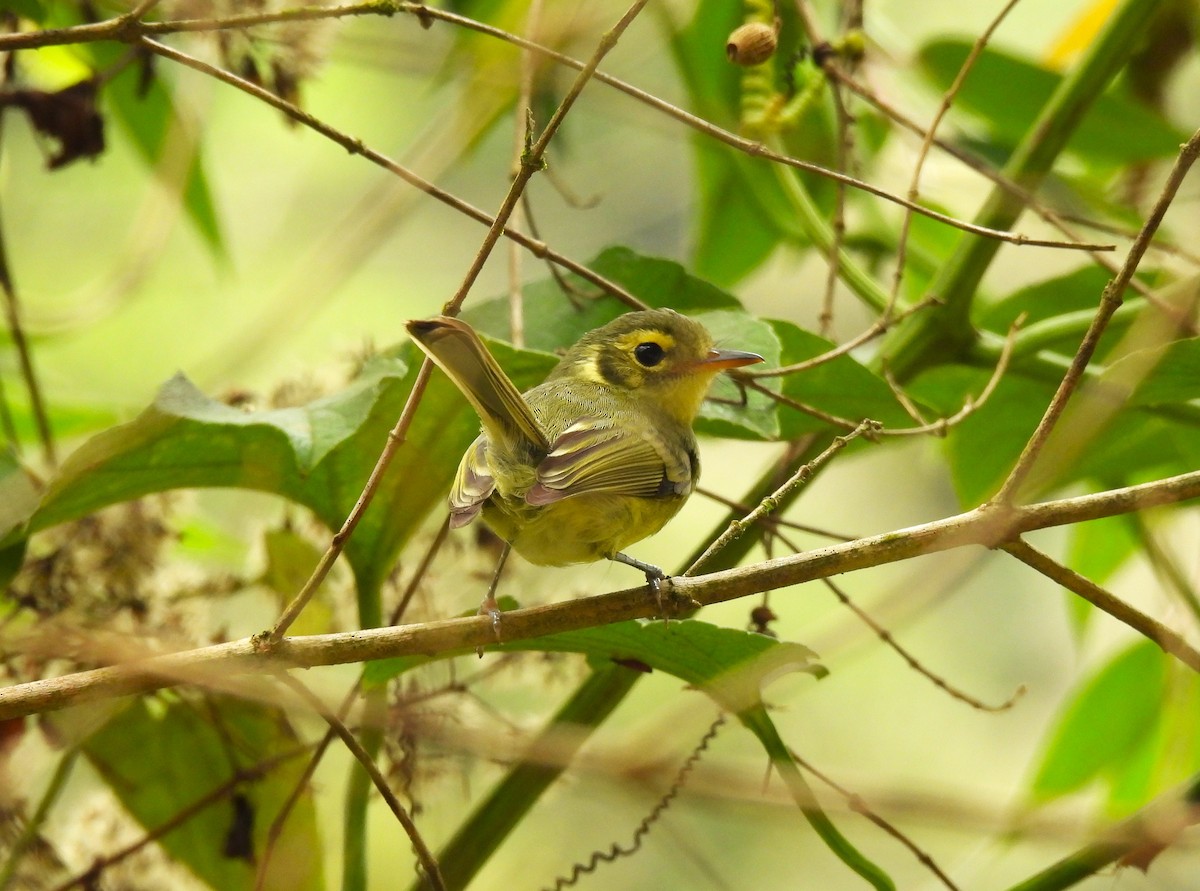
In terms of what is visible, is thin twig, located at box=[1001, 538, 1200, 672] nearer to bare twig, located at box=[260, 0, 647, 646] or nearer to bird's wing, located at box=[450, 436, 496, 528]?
bare twig, located at box=[260, 0, 647, 646]

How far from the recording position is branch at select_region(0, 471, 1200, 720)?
1066 mm

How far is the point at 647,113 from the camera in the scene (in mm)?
2201

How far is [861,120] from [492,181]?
2106 mm

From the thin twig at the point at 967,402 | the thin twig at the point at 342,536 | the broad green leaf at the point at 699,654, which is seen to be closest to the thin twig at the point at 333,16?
the thin twig at the point at 967,402

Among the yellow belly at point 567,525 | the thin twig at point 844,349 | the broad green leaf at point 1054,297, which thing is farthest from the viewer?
the broad green leaf at point 1054,297

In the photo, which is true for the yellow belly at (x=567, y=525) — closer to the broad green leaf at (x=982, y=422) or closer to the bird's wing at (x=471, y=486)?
the bird's wing at (x=471, y=486)

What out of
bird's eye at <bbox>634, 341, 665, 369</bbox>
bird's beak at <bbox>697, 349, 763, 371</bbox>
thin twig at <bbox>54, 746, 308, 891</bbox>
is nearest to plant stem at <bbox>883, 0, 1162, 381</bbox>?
bird's beak at <bbox>697, 349, 763, 371</bbox>

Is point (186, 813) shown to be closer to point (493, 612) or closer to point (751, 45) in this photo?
point (493, 612)

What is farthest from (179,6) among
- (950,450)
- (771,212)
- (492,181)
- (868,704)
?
(868,704)

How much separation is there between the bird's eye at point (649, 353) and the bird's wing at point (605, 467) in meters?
0.21

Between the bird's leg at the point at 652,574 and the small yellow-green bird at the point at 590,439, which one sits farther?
the small yellow-green bird at the point at 590,439

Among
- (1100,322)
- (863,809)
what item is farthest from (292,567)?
(1100,322)

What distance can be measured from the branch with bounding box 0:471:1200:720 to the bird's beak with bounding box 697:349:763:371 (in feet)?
1.86

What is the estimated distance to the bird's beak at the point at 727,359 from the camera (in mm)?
1719
